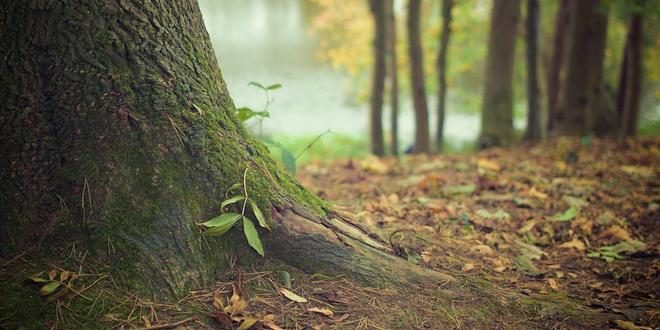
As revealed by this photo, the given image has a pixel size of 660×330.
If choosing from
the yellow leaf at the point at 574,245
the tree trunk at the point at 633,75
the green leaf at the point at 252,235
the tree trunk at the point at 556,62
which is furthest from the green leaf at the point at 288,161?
the tree trunk at the point at 556,62

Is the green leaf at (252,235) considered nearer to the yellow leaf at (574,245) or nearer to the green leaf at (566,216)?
the yellow leaf at (574,245)

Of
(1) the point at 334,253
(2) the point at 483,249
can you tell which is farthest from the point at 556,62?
(1) the point at 334,253

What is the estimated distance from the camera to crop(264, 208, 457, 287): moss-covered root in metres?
2.50

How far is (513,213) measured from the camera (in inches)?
157

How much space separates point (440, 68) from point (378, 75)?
227 centimetres

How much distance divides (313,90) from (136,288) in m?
27.3

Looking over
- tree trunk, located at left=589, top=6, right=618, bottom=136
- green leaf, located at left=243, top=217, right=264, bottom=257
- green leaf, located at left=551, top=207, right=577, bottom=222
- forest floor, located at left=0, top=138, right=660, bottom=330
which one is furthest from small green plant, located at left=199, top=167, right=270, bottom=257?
tree trunk, located at left=589, top=6, right=618, bottom=136

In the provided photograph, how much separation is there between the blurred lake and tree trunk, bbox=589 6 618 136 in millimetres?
9318

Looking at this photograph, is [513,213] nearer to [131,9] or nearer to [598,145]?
[131,9]

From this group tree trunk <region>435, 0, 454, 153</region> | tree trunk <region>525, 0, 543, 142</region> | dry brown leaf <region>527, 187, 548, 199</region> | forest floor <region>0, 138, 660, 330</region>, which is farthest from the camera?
tree trunk <region>435, 0, 454, 153</region>

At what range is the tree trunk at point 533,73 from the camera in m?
9.92

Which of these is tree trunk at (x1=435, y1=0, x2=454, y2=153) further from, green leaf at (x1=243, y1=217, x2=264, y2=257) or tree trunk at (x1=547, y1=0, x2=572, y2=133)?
green leaf at (x1=243, y1=217, x2=264, y2=257)

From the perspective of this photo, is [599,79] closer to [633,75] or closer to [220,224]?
[633,75]

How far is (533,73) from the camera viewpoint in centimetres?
1020
